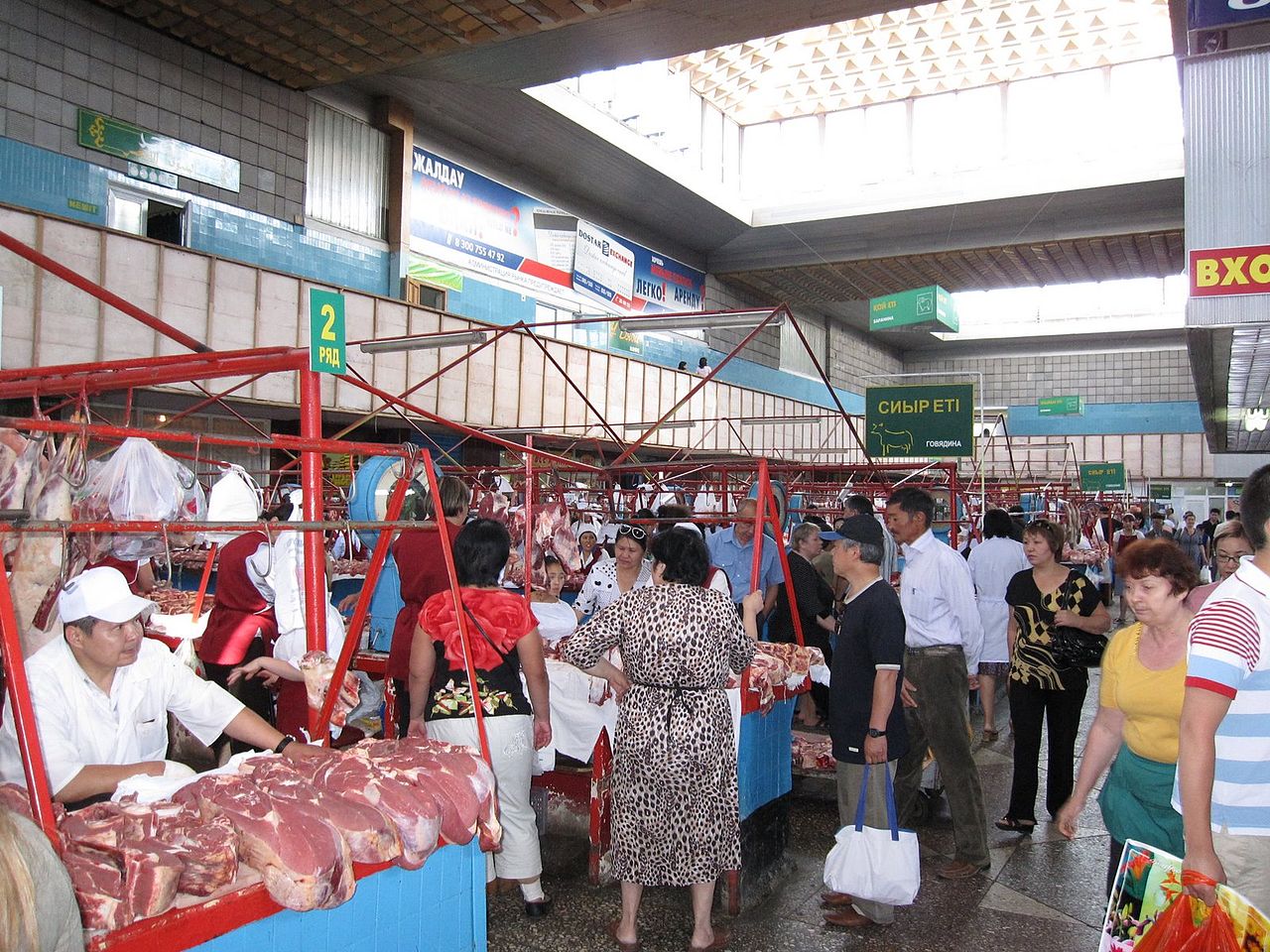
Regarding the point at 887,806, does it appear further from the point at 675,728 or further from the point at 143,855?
the point at 143,855

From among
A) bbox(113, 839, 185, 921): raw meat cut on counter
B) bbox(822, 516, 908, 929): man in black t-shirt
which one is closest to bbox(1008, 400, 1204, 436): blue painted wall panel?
bbox(822, 516, 908, 929): man in black t-shirt

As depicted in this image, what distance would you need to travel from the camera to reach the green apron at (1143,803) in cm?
290

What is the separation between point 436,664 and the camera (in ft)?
13.1

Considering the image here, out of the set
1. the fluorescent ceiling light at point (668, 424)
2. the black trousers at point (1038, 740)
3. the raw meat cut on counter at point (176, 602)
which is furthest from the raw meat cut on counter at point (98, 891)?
the fluorescent ceiling light at point (668, 424)

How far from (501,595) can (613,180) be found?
16.9 metres

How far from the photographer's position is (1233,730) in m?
2.44

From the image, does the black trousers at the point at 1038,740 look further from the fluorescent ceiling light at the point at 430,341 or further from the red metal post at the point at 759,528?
the fluorescent ceiling light at the point at 430,341

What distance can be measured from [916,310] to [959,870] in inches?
622

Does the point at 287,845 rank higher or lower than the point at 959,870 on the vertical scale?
higher

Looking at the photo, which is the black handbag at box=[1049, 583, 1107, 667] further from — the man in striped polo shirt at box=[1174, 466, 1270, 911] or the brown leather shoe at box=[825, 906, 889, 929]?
the man in striped polo shirt at box=[1174, 466, 1270, 911]

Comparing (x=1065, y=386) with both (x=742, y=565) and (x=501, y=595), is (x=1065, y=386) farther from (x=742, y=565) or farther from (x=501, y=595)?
(x=501, y=595)

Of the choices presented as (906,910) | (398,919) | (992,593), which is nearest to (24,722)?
(398,919)

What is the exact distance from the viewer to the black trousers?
5.39m

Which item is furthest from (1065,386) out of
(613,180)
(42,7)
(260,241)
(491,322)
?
(42,7)
